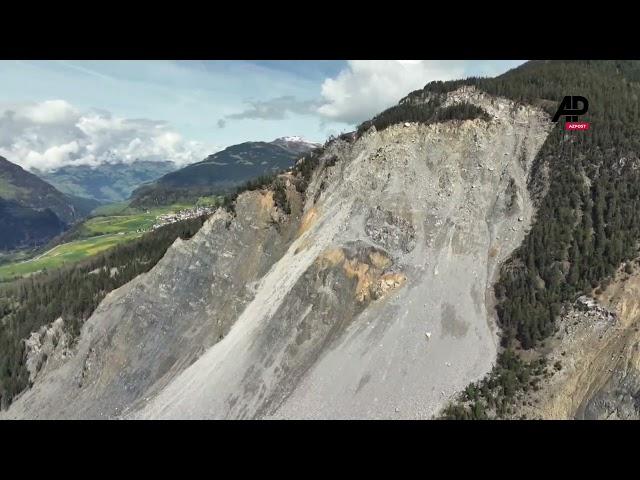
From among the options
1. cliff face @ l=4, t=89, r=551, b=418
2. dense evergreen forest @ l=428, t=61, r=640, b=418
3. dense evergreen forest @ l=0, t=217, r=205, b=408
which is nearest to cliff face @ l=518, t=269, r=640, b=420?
dense evergreen forest @ l=428, t=61, r=640, b=418

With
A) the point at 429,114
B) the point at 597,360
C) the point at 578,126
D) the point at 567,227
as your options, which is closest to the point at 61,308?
the point at 429,114

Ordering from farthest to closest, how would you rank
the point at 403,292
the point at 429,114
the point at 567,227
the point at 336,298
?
the point at 429,114 < the point at 567,227 < the point at 336,298 < the point at 403,292

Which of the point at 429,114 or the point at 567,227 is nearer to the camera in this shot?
the point at 567,227

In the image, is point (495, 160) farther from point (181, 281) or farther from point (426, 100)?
point (181, 281)

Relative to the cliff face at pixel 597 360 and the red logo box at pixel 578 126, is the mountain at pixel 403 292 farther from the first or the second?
the red logo box at pixel 578 126

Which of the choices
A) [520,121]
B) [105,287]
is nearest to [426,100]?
[520,121]

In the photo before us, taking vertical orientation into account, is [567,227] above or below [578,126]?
below

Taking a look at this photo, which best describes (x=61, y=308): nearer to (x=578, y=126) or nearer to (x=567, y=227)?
(x=567, y=227)
